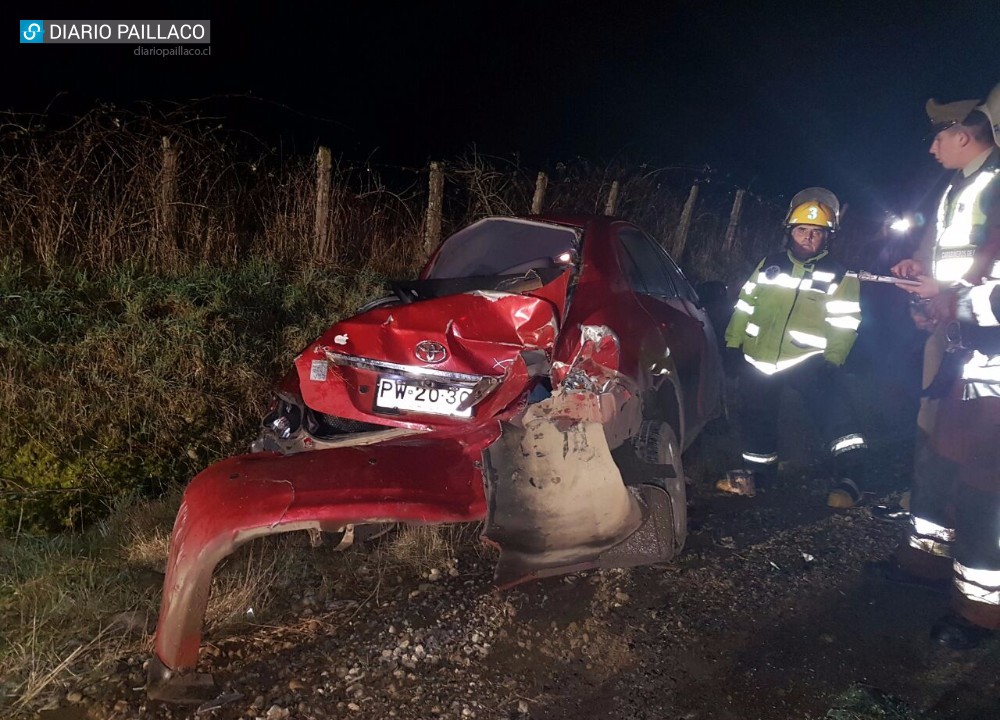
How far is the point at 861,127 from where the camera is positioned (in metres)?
33.1

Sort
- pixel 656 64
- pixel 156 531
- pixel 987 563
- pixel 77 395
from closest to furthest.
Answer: pixel 987 563, pixel 156 531, pixel 77 395, pixel 656 64

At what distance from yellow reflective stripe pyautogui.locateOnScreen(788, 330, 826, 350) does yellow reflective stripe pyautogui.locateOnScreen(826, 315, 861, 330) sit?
117 mm

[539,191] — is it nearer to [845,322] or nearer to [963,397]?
[845,322]

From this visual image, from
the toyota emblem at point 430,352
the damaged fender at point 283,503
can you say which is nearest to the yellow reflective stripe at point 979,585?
the damaged fender at point 283,503

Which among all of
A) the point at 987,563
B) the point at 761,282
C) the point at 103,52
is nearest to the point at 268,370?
the point at 761,282

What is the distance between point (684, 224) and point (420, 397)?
9.31 m

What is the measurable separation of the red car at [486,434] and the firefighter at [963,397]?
1237mm

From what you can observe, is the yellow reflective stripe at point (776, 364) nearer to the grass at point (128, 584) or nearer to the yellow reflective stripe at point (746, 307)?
the yellow reflective stripe at point (746, 307)

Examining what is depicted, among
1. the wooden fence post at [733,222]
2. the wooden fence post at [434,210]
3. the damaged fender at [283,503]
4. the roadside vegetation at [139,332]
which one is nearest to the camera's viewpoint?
the damaged fender at [283,503]

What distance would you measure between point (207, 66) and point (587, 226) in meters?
12.1

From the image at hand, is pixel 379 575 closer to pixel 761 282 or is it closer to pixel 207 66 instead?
pixel 761 282

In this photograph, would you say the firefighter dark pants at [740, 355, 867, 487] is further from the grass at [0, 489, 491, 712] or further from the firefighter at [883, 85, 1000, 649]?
the grass at [0, 489, 491, 712]

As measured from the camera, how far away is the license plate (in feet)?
9.32

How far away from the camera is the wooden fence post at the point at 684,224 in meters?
11.2
